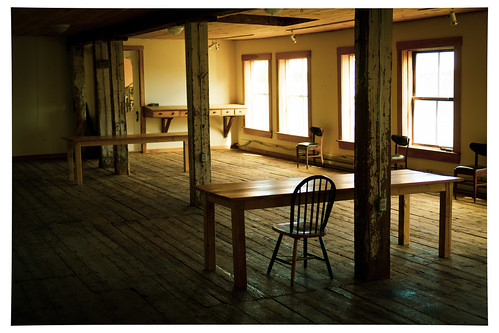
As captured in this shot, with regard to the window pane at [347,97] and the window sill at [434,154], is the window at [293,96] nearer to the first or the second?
the window pane at [347,97]

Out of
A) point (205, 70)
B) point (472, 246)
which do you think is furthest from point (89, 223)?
point (472, 246)

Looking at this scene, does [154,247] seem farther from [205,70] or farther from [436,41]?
[436,41]

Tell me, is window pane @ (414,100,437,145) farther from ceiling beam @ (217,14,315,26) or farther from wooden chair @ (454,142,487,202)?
ceiling beam @ (217,14,315,26)

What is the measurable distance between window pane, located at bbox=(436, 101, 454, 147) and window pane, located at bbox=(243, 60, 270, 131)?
191 inches

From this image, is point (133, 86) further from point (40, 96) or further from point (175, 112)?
point (40, 96)

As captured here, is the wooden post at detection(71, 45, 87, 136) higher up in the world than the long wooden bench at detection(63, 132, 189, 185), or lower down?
higher up

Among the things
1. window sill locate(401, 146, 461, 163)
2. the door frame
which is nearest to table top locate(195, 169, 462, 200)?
window sill locate(401, 146, 461, 163)

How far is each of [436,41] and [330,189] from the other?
4821mm

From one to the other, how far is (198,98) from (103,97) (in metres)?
4.42

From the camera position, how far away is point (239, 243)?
16.0ft

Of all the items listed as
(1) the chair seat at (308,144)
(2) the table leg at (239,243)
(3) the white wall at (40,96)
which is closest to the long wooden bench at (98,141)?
(1) the chair seat at (308,144)

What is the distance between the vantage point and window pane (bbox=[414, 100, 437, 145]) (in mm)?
9375

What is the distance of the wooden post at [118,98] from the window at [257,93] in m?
3.55

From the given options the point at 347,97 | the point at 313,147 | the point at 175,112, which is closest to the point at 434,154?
the point at 347,97
